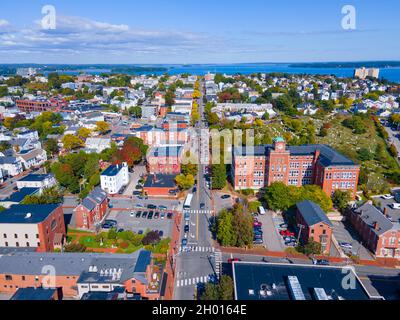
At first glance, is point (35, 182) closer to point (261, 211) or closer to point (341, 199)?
point (261, 211)

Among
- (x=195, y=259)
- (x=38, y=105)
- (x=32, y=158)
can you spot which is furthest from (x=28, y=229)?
(x=38, y=105)

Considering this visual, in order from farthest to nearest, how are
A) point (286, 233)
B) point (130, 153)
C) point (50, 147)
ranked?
point (50, 147) < point (130, 153) < point (286, 233)

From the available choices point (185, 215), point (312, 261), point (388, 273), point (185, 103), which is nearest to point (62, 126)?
point (185, 103)

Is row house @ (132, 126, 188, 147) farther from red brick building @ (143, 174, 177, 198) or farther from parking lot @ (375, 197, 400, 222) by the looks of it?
parking lot @ (375, 197, 400, 222)

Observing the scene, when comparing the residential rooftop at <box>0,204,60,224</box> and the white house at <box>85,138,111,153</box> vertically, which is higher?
the white house at <box>85,138,111,153</box>

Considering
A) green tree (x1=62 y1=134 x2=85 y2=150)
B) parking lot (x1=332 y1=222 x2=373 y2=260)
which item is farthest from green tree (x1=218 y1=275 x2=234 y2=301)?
green tree (x1=62 y1=134 x2=85 y2=150)

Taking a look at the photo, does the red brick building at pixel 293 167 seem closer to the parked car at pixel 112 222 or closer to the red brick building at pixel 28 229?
the parked car at pixel 112 222

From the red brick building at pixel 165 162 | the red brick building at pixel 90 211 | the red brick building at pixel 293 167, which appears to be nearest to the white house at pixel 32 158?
the red brick building at pixel 165 162
